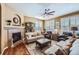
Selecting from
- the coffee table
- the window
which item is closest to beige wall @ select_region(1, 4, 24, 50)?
the coffee table

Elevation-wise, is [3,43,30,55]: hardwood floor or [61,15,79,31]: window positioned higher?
[61,15,79,31]: window

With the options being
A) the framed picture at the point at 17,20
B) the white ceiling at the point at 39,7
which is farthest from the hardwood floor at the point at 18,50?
the white ceiling at the point at 39,7

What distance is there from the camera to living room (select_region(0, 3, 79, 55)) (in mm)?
2373

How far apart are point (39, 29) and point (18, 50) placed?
0.66m

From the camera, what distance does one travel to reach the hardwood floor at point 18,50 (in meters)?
2.40

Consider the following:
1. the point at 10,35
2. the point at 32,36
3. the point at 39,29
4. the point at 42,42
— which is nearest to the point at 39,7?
the point at 39,29

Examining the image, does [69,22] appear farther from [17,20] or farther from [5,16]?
[5,16]

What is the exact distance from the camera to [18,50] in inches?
95.5

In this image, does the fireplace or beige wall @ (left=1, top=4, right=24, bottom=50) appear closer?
beige wall @ (left=1, top=4, right=24, bottom=50)

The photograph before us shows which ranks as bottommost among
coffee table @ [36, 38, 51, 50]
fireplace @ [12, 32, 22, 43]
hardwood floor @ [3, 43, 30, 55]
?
hardwood floor @ [3, 43, 30, 55]

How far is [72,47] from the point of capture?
2350mm

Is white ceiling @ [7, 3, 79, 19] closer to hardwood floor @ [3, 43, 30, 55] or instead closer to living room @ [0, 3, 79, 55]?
living room @ [0, 3, 79, 55]
